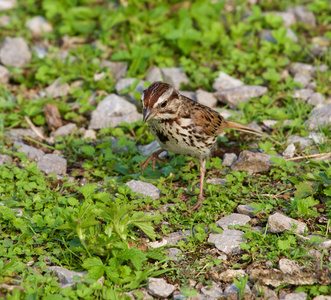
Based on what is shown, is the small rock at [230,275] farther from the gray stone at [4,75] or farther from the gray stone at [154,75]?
the gray stone at [4,75]

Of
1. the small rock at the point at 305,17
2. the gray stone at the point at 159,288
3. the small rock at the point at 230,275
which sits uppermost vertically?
the small rock at the point at 305,17

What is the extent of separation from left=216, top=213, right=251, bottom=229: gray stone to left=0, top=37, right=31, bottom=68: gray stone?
5439 millimetres

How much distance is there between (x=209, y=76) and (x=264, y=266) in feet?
14.5

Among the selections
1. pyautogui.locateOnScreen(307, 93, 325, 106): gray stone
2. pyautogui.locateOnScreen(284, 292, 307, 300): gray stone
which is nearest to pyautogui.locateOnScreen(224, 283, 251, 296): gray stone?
pyautogui.locateOnScreen(284, 292, 307, 300): gray stone

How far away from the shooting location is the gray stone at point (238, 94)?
7.77 m

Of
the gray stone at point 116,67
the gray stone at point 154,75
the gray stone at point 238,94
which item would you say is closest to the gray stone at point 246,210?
the gray stone at point 238,94

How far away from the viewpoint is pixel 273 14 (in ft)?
31.9

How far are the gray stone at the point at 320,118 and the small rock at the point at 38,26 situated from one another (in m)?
5.81

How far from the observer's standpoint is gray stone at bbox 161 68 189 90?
8281mm

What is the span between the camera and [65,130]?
735 cm

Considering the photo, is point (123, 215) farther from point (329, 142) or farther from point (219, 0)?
point (219, 0)

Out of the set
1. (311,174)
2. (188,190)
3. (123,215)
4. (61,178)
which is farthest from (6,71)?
(311,174)

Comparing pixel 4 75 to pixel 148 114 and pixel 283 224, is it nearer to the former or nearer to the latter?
pixel 148 114

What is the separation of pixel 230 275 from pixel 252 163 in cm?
202
